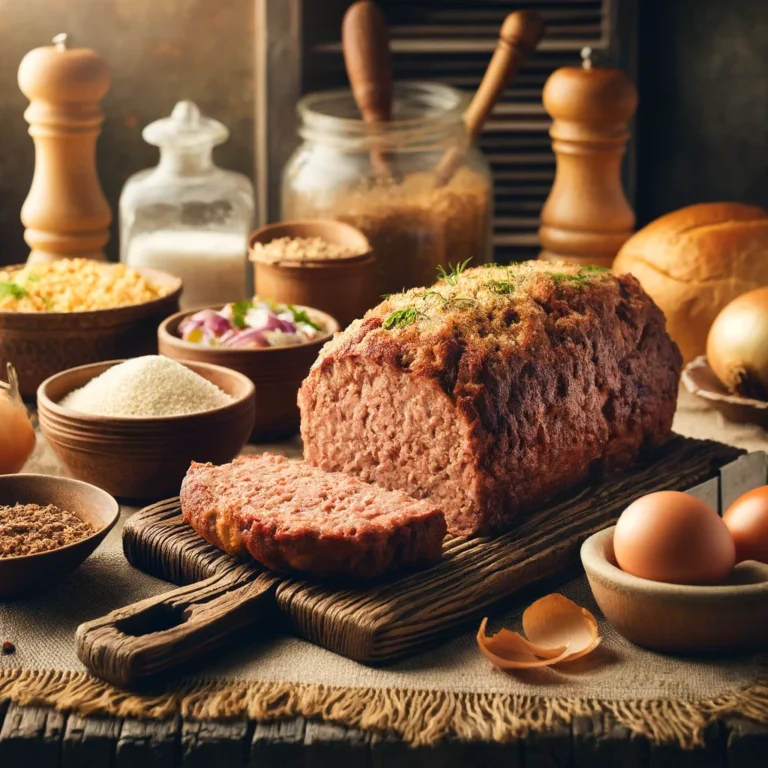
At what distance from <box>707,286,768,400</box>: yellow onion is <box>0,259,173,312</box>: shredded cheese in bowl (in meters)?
1.40

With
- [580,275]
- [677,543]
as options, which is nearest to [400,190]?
[580,275]

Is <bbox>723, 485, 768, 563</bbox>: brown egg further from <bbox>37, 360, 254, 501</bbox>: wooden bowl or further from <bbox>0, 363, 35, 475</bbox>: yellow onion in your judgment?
<bbox>0, 363, 35, 475</bbox>: yellow onion

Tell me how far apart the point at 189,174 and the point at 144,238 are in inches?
9.0

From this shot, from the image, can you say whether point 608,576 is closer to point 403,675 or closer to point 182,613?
point 403,675

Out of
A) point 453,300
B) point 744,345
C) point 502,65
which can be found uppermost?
point 502,65

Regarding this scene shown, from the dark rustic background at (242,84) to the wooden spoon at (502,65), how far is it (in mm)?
829

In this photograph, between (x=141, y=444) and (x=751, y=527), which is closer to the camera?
(x=751, y=527)

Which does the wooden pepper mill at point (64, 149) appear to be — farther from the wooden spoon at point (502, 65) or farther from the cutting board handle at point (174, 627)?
the cutting board handle at point (174, 627)

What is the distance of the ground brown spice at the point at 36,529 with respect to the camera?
7.19ft

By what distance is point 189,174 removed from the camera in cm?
371

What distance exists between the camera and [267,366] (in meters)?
2.94

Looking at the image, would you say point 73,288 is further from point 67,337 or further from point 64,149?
point 64,149

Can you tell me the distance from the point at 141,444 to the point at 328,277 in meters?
Answer: 0.90

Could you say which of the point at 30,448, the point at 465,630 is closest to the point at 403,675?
the point at 465,630
